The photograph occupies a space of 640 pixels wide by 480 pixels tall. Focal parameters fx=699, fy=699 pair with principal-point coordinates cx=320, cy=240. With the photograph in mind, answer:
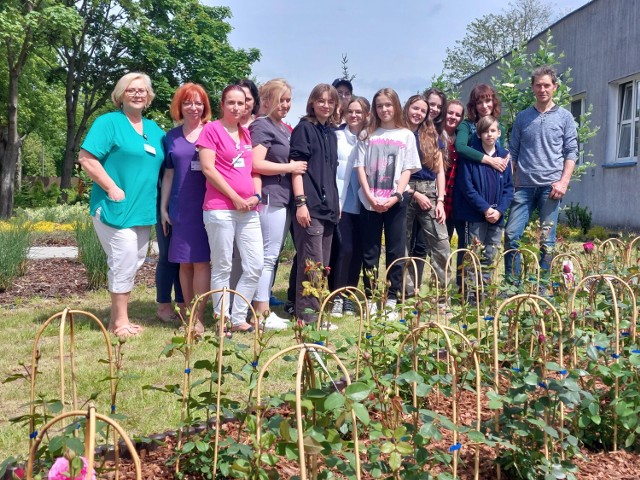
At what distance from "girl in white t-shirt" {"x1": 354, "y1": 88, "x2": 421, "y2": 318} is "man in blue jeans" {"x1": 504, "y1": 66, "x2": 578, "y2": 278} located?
1.09 meters

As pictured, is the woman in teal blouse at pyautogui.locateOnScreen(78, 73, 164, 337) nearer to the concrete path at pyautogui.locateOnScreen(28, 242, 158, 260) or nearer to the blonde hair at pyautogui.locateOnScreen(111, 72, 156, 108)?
the blonde hair at pyautogui.locateOnScreen(111, 72, 156, 108)

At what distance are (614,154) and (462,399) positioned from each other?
1157 cm

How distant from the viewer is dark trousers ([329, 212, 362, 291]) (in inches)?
220

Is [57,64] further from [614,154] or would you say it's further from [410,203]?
[410,203]

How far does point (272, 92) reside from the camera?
5.00m

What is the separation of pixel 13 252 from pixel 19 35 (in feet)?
41.6

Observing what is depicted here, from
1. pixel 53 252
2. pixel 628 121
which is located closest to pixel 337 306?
pixel 53 252

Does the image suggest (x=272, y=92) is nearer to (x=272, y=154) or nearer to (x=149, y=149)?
(x=272, y=154)

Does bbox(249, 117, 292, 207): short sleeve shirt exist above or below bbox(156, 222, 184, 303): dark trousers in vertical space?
above

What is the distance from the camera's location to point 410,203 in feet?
19.0

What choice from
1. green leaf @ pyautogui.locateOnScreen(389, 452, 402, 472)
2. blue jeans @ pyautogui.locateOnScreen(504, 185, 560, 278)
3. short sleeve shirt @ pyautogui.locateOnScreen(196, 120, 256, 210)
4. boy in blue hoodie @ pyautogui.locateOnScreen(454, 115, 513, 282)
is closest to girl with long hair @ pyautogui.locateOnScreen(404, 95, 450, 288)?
boy in blue hoodie @ pyautogui.locateOnScreen(454, 115, 513, 282)

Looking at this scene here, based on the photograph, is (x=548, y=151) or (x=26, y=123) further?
(x=26, y=123)

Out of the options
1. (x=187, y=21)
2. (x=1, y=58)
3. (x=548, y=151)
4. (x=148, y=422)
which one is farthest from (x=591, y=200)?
(x=187, y=21)

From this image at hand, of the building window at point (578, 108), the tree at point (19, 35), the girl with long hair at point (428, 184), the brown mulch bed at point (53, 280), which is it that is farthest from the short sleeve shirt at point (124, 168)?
the tree at point (19, 35)
